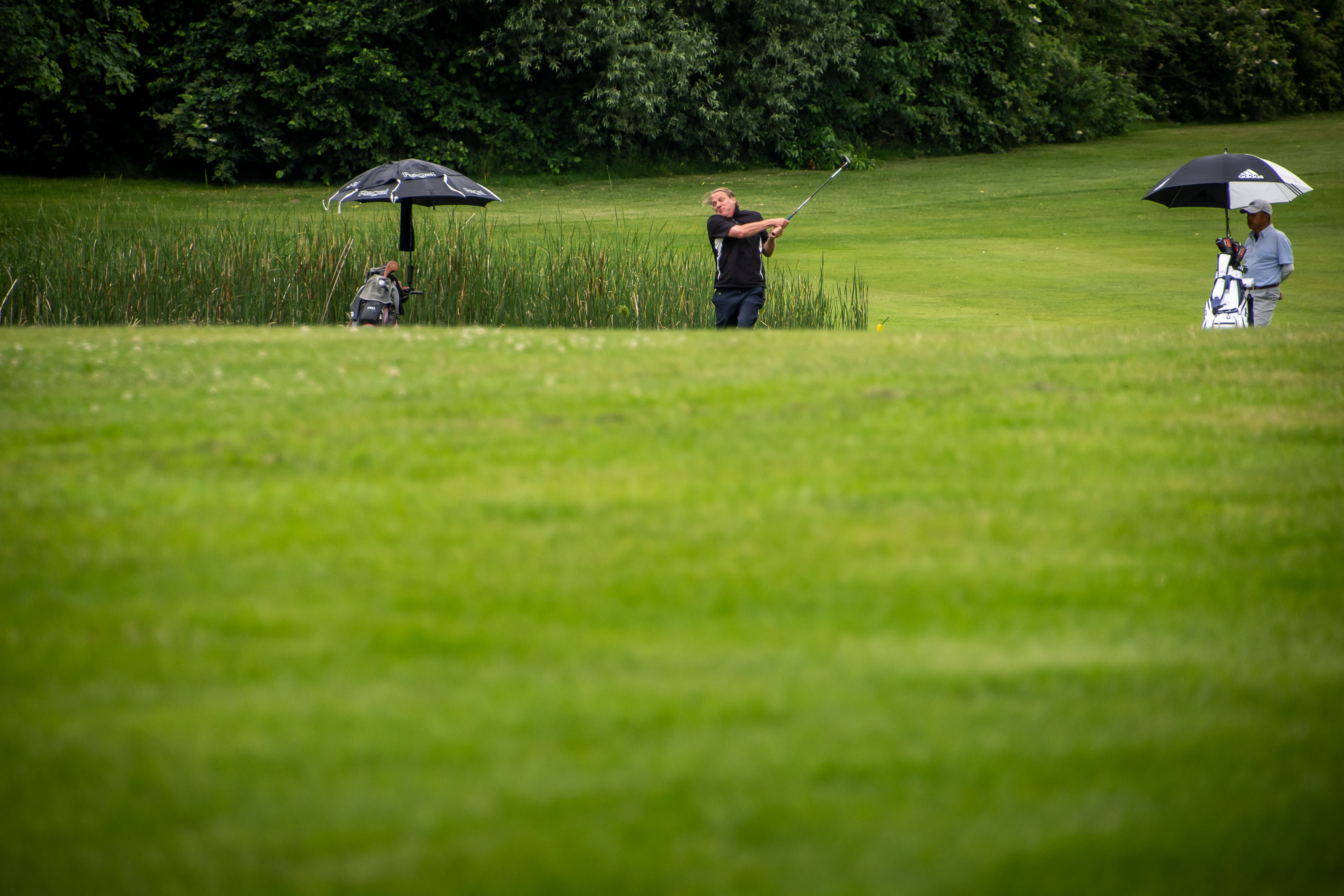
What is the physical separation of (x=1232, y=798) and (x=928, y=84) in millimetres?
46206

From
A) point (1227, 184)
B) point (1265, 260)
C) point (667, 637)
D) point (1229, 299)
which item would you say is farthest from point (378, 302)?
point (667, 637)

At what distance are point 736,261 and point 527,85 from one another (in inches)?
1194

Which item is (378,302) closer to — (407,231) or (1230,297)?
(407,231)

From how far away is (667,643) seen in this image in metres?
3.76

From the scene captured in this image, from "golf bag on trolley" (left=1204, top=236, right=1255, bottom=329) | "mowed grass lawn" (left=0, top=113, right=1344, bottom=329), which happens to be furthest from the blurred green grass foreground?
"mowed grass lawn" (left=0, top=113, right=1344, bottom=329)

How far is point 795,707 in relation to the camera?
3.35m

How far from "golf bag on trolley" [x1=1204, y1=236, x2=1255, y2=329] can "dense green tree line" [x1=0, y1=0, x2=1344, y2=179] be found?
2499 cm

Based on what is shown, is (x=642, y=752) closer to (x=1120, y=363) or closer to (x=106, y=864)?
(x=106, y=864)

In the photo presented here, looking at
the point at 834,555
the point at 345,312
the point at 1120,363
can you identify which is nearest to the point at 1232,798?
the point at 834,555

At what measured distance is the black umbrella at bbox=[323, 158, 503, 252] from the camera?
15.1m

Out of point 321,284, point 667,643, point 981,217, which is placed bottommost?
point 667,643

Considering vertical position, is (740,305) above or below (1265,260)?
below

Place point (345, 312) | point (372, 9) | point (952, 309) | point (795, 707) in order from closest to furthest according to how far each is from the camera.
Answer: point (795, 707) → point (345, 312) → point (952, 309) → point (372, 9)

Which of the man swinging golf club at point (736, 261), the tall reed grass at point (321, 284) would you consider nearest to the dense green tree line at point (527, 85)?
the tall reed grass at point (321, 284)
